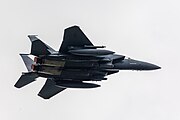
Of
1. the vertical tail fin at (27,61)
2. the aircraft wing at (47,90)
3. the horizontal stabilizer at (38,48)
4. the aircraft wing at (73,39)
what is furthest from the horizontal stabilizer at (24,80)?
the aircraft wing at (73,39)

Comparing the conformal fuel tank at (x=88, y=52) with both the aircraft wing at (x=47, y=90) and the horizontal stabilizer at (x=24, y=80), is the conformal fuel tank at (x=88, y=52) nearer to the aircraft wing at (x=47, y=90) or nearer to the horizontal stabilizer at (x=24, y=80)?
the horizontal stabilizer at (x=24, y=80)

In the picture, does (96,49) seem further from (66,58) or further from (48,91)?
(48,91)

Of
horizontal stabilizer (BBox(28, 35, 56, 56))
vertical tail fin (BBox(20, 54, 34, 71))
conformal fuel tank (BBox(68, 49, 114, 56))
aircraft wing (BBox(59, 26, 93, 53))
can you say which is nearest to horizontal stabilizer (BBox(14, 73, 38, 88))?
vertical tail fin (BBox(20, 54, 34, 71))

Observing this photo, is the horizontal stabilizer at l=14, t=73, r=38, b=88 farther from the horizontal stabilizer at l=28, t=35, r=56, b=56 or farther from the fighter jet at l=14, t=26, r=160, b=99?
the horizontal stabilizer at l=28, t=35, r=56, b=56

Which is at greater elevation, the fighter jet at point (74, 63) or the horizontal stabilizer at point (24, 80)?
the fighter jet at point (74, 63)

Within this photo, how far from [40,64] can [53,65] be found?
1.10m

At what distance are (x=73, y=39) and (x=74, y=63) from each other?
2336mm

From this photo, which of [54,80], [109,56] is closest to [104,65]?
[109,56]

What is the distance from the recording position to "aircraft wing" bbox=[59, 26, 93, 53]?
54622mm

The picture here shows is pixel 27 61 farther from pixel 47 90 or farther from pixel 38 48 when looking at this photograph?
pixel 38 48

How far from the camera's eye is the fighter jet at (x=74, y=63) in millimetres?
55312

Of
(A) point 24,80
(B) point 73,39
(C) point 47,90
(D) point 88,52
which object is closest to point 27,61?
(A) point 24,80

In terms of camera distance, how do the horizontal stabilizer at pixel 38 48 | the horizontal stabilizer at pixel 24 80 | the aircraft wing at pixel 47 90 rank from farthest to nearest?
the aircraft wing at pixel 47 90 < the horizontal stabilizer at pixel 24 80 < the horizontal stabilizer at pixel 38 48

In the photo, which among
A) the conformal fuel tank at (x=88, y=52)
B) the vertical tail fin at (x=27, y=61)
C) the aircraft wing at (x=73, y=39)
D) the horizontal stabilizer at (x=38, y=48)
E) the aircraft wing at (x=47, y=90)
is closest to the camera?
the aircraft wing at (x=73, y=39)
